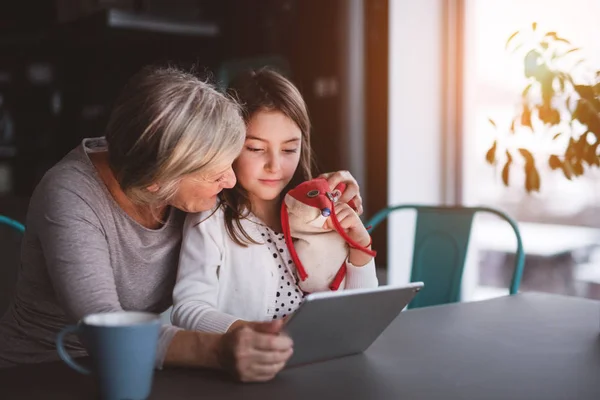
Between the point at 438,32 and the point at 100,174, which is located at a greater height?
the point at 438,32

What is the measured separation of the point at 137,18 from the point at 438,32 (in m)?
1.40

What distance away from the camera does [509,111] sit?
3107 mm

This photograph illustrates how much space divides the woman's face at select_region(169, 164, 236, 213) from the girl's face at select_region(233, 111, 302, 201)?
0.15 metres

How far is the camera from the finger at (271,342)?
3.04 ft

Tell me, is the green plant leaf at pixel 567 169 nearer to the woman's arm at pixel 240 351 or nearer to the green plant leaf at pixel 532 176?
the green plant leaf at pixel 532 176

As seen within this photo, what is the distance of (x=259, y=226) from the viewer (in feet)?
4.64

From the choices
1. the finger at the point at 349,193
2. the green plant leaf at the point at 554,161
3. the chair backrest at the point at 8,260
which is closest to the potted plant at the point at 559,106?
the green plant leaf at the point at 554,161

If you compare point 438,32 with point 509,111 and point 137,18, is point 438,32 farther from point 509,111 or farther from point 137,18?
point 137,18

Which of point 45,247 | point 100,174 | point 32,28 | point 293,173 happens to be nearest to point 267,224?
point 293,173

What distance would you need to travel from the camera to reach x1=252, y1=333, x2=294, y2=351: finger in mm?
928

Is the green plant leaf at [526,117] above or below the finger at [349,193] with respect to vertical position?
above

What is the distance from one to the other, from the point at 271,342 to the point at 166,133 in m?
0.37

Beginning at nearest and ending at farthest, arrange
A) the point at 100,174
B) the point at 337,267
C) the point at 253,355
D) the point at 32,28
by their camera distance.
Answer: the point at 253,355, the point at 100,174, the point at 337,267, the point at 32,28

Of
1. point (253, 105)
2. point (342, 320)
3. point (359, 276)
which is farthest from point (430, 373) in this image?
point (253, 105)
